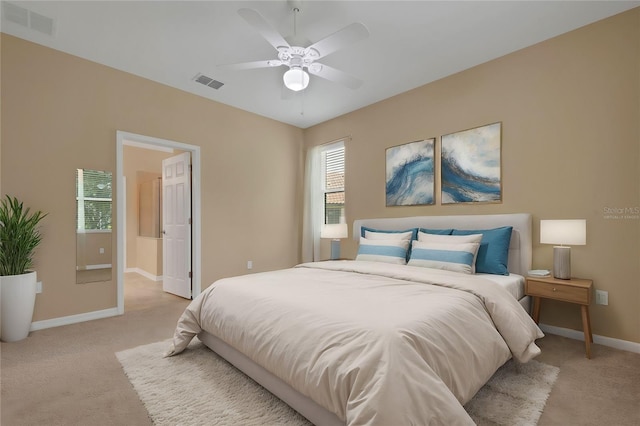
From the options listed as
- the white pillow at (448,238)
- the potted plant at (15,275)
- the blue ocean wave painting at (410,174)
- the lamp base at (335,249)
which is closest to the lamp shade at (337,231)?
the lamp base at (335,249)

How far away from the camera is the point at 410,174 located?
410cm

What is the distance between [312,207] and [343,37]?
3423 millimetres

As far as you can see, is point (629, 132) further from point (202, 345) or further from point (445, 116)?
point (202, 345)

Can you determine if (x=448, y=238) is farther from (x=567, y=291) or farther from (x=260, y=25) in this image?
(x=260, y=25)

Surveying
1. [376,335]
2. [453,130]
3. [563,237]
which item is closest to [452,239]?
[563,237]

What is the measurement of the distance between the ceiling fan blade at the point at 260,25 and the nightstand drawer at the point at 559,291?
292 centimetres

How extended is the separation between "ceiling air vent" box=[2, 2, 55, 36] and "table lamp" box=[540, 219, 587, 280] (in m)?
4.75

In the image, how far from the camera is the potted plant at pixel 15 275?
2697 millimetres

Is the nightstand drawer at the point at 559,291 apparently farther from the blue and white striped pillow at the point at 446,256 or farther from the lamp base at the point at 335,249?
the lamp base at the point at 335,249

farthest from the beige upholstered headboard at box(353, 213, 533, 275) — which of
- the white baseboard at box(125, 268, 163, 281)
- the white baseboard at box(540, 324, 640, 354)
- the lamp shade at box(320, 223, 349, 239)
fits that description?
the white baseboard at box(125, 268, 163, 281)

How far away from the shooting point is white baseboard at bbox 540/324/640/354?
2.55m

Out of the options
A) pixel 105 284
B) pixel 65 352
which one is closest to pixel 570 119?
pixel 65 352

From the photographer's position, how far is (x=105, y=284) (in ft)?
11.5

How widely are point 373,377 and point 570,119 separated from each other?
309 cm
